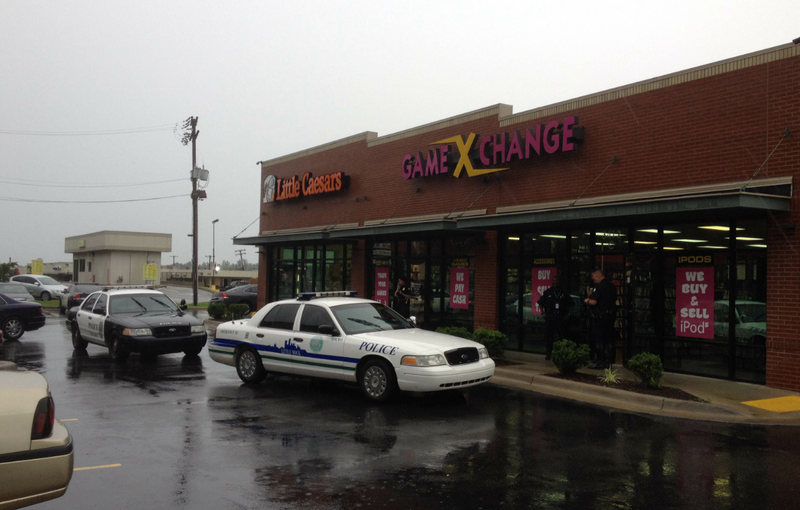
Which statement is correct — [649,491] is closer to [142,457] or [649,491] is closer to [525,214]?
[142,457]

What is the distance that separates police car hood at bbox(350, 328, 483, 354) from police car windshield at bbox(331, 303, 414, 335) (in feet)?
0.74

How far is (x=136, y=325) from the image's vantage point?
1453 cm

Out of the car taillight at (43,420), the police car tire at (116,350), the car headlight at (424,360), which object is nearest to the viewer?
the car taillight at (43,420)

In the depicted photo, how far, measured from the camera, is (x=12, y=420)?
4352 millimetres

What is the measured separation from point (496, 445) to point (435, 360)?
7.02 ft

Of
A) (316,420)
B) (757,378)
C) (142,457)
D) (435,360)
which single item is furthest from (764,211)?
(142,457)

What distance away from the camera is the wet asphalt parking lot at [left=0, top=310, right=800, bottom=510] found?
5.91 m

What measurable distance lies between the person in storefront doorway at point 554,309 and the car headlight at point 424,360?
531 centimetres

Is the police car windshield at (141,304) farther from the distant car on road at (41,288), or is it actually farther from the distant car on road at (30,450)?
the distant car on road at (41,288)

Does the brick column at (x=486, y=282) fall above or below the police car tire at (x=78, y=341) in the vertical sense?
above

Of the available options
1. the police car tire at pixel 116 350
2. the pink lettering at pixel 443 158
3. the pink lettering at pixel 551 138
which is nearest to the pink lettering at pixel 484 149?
the pink lettering at pixel 443 158

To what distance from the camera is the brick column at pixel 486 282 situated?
16719mm

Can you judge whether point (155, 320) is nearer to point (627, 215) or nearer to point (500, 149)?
point (500, 149)

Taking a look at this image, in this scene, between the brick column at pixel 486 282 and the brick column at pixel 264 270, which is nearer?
the brick column at pixel 486 282
